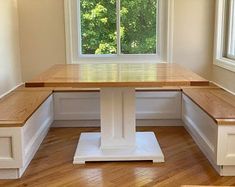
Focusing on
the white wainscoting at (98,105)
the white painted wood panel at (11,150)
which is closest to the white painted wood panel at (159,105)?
the white wainscoting at (98,105)

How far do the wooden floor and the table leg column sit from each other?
0.68 ft

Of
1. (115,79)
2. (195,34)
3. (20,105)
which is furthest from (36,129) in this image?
(195,34)

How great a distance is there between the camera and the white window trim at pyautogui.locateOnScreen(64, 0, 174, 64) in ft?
14.5

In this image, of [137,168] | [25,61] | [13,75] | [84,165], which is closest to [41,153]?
[84,165]

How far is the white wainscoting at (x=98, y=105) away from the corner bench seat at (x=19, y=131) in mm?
402

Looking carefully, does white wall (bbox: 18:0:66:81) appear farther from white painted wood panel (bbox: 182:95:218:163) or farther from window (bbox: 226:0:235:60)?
window (bbox: 226:0:235:60)

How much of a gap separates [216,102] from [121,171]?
110cm

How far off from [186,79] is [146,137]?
943mm

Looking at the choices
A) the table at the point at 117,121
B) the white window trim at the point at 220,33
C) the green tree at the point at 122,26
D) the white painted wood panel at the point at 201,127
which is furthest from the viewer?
the green tree at the point at 122,26

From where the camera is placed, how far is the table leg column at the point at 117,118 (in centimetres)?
305

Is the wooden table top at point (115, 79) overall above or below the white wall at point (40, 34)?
below

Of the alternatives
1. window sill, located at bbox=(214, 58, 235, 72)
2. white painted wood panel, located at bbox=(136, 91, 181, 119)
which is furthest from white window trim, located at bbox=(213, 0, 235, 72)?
white painted wood panel, located at bbox=(136, 91, 181, 119)

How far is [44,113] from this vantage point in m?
3.73

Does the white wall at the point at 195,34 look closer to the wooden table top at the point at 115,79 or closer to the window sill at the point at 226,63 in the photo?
the window sill at the point at 226,63
